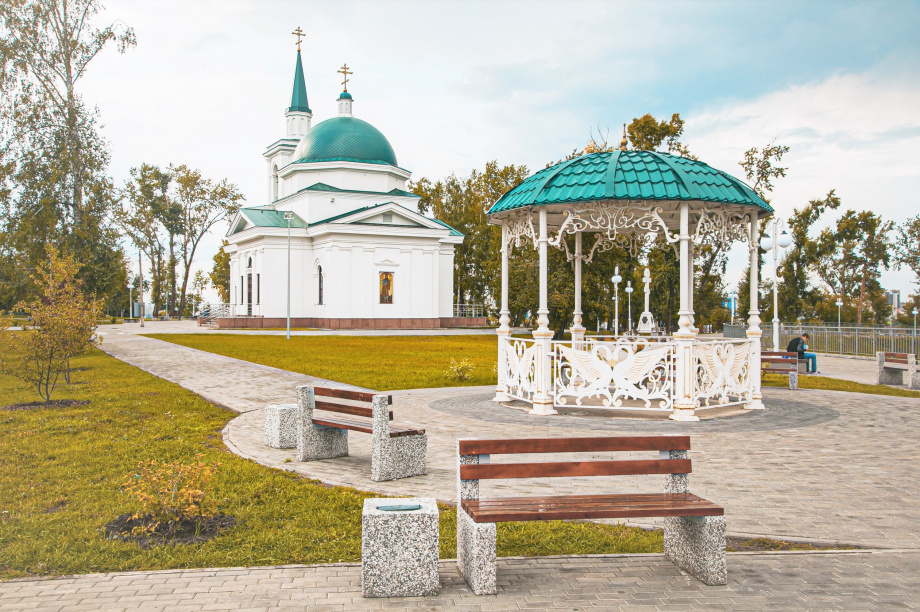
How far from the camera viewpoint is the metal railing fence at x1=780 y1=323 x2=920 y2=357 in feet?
88.4

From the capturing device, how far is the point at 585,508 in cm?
448

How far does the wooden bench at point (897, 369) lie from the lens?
16641 mm

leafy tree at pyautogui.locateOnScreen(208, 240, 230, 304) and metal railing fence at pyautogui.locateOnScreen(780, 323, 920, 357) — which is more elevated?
leafy tree at pyautogui.locateOnScreen(208, 240, 230, 304)

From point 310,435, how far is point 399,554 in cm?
404

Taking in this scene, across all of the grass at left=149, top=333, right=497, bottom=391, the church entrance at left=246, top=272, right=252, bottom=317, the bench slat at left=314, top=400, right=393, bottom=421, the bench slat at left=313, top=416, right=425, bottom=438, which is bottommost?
the grass at left=149, top=333, right=497, bottom=391

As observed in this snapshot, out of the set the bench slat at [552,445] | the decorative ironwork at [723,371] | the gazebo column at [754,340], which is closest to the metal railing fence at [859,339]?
the gazebo column at [754,340]

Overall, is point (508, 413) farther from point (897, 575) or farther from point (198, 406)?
point (897, 575)

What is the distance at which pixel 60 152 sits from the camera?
24953mm

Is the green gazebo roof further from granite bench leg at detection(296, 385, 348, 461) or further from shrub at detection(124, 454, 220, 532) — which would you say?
shrub at detection(124, 454, 220, 532)

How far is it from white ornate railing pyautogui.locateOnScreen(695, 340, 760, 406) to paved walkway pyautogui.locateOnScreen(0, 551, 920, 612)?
6466 mm

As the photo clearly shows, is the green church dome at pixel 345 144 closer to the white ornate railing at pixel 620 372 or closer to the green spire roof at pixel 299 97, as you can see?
the green spire roof at pixel 299 97

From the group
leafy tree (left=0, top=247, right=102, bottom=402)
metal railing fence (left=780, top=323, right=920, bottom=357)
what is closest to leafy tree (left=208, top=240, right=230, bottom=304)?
metal railing fence (left=780, top=323, right=920, bottom=357)

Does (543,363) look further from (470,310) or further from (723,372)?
(470,310)

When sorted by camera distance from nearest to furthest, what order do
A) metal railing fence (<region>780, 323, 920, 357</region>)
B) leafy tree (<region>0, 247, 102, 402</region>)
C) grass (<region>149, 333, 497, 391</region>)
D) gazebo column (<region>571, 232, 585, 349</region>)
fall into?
leafy tree (<region>0, 247, 102, 402</region>), gazebo column (<region>571, 232, 585, 349</region>), grass (<region>149, 333, 497, 391</region>), metal railing fence (<region>780, 323, 920, 357</region>)
